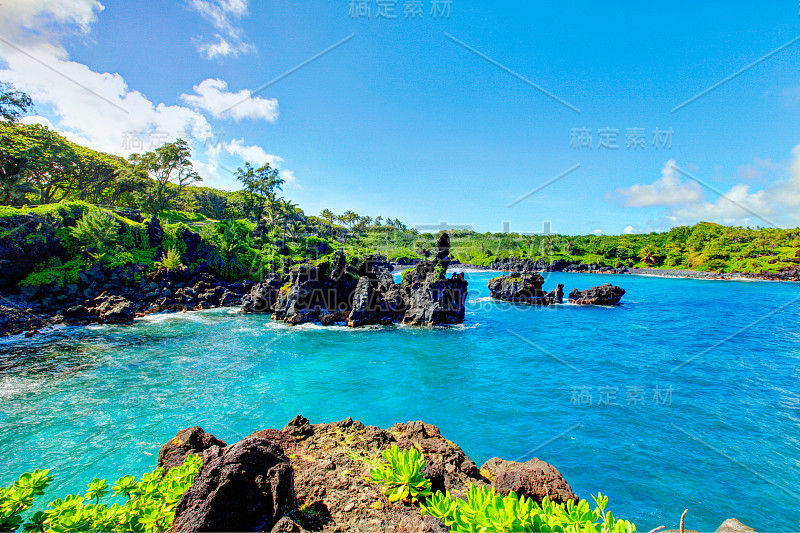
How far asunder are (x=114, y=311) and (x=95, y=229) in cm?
1493

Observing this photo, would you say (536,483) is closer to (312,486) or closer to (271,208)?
(312,486)

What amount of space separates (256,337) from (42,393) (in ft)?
46.7

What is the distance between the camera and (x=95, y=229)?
40562mm

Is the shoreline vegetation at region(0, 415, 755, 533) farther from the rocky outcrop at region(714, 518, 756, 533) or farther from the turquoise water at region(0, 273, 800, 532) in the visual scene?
the turquoise water at region(0, 273, 800, 532)

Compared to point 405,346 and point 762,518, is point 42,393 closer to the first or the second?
point 405,346

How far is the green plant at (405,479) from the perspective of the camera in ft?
21.8

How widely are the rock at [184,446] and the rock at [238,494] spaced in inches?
107

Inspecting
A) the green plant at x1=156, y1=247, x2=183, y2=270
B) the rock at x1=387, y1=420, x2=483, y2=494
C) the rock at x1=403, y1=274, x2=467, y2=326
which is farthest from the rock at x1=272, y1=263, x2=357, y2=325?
the rock at x1=387, y1=420, x2=483, y2=494

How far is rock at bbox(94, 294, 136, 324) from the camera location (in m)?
33.0

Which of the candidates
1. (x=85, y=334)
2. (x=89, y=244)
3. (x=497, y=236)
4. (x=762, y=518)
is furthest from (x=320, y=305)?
(x=497, y=236)

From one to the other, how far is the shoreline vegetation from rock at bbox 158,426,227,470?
0.05 metres

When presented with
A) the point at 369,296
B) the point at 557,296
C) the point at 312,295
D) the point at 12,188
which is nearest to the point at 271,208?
the point at 12,188

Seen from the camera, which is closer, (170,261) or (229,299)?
(170,261)

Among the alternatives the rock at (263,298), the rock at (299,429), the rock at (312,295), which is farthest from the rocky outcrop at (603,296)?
the rock at (299,429)
